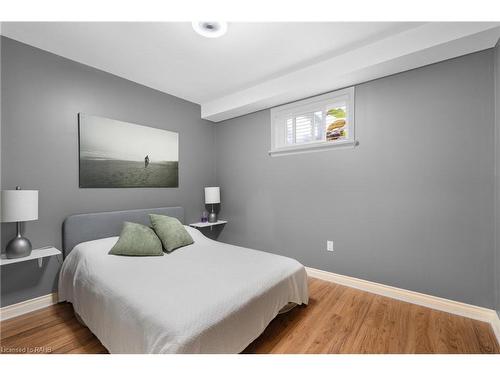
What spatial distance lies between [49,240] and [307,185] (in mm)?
2909

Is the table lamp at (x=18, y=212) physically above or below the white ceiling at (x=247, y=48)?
below

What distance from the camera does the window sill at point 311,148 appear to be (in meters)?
2.62

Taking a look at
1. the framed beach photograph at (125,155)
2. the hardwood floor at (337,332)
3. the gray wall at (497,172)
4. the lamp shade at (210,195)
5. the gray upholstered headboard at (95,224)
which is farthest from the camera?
the lamp shade at (210,195)

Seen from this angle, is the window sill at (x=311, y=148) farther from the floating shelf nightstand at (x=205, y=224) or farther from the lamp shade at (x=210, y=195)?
the floating shelf nightstand at (x=205, y=224)

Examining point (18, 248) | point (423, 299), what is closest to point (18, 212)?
point (18, 248)

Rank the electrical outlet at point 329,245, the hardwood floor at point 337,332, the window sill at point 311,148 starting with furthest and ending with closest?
the electrical outlet at point 329,245
the window sill at point 311,148
the hardwood floor at point 337,332

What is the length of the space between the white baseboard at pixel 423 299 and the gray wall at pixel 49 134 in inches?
106

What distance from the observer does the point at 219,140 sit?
3.91 metres

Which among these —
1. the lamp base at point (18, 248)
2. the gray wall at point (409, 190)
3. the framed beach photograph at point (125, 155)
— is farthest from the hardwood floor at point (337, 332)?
the framed beach photograph at point (125, 155)

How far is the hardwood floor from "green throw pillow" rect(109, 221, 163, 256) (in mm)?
664

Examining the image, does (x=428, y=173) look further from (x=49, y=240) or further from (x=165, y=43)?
(x=49, y=240)

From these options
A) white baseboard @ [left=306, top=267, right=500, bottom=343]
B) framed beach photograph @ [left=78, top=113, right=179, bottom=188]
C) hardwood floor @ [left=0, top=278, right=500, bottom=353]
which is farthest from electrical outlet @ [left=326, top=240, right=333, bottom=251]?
framed beach photograph @ [left=78, top=113, right=179, bottom=188]

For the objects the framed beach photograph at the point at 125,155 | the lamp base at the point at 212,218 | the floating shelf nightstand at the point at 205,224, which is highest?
the framed beach photograph at the point at 125,155

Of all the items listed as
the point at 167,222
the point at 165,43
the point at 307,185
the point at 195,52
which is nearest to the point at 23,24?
the point at 165,43
